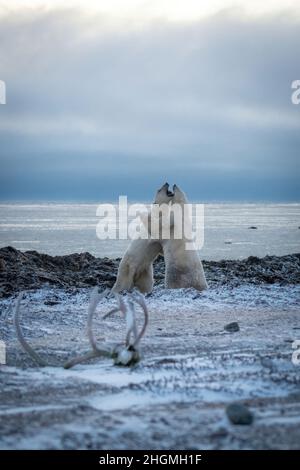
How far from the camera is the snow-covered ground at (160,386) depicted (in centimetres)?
367

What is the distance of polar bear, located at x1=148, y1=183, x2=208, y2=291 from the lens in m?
9.73

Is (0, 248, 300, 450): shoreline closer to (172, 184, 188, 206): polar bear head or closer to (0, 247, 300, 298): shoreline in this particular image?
(0, 247, 300, 298): shoreline

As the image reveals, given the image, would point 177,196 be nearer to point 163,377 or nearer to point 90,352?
point 90,352

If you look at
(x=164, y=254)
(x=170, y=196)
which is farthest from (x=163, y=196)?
(x=164, y=254)

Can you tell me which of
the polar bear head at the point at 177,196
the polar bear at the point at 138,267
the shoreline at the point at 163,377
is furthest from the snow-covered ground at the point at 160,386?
the polar bear head at the point at 177,196

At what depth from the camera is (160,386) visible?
4.58 meters

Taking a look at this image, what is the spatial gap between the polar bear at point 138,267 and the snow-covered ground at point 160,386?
1964mm

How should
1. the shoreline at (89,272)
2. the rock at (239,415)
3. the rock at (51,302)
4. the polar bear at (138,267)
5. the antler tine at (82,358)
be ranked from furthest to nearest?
the shoreline at (89,272), the polar bear at (138,267), the rock at (51,302), the antler tine at (82,358), the rock at (239,415)

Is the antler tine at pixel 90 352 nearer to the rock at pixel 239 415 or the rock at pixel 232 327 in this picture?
the rock at pixel 239 415

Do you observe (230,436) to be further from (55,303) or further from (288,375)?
(55,303)

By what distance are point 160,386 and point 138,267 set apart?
5.43 m

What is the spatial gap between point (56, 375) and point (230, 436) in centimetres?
185

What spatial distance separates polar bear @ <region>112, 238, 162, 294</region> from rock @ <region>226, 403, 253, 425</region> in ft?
20.0

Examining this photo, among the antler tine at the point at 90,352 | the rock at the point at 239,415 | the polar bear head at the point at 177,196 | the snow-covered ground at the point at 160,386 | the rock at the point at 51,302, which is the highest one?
the polar bear head at the point at 177,196
